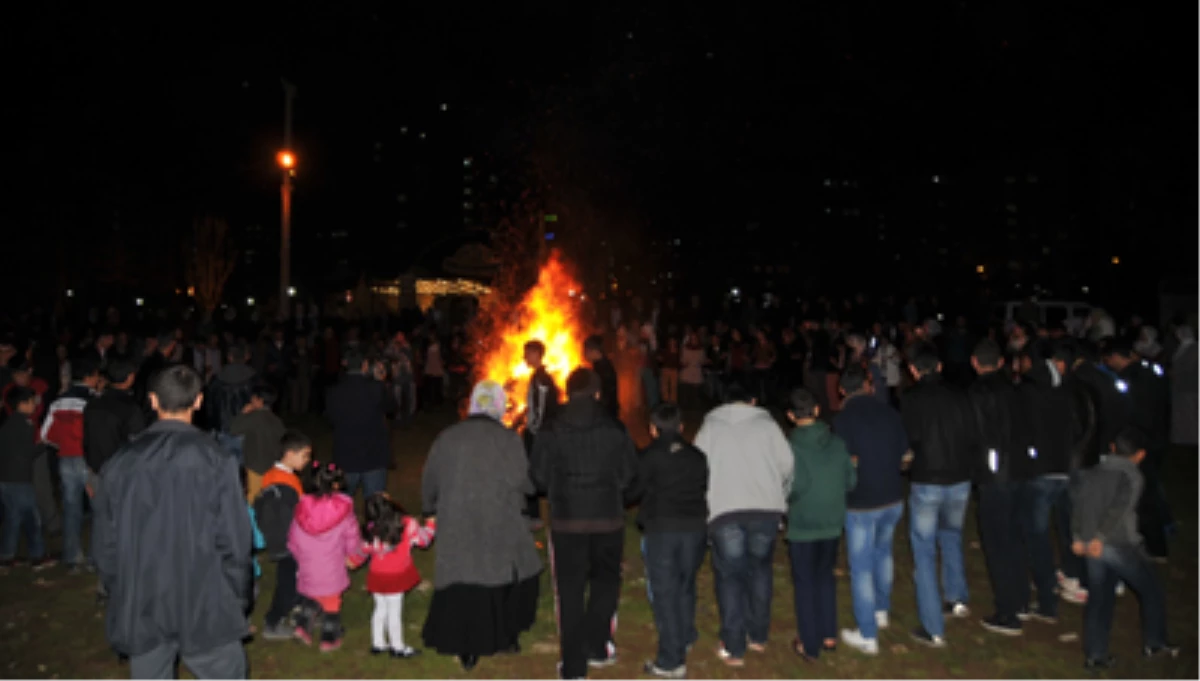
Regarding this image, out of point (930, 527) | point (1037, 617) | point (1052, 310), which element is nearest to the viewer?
point (930, 527)

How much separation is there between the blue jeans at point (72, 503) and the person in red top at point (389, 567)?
3690 mm

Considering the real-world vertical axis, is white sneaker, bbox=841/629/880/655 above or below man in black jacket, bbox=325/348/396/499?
below

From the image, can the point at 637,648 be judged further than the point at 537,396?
No

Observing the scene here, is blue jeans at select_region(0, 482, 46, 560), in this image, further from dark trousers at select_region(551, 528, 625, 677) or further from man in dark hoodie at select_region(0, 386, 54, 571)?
dark trousers at select_region(551, 528, 625, 677)

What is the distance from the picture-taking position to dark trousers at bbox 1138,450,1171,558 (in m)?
8.42

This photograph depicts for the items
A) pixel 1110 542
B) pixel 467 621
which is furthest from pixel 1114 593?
pixel 467 621

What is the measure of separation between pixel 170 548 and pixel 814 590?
436 cm

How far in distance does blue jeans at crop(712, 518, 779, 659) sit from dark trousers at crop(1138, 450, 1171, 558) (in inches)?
155

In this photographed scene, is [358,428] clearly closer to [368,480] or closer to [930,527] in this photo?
[368,480]

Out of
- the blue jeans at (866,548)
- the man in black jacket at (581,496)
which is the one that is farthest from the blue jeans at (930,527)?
the man in black jacket at (581,496)

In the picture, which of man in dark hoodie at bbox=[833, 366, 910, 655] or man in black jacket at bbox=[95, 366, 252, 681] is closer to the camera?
man in black jacket at bbox=[95, 366, 252, 681]

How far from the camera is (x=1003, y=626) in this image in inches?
289

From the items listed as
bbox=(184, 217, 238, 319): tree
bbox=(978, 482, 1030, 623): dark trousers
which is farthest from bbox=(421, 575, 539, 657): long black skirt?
bbox=(184, 217, 238, 319): tree

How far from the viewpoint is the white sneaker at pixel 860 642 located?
694 cm
